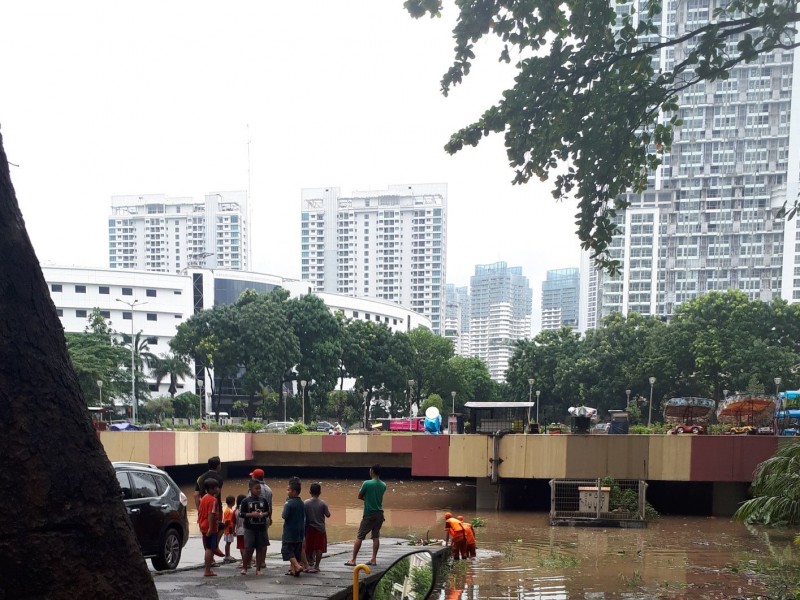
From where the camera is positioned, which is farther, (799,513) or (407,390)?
(407,390)

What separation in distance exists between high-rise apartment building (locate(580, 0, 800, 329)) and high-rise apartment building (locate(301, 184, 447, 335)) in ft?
161

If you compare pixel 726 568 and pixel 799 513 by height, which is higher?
pixel 799 513

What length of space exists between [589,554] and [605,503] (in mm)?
6072

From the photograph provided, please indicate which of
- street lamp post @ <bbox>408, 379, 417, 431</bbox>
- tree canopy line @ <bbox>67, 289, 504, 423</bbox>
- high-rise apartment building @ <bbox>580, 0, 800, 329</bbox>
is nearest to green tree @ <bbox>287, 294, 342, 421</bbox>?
Answer: tree canopy line @ <bbox>67, 289, 504, 423</bbox>

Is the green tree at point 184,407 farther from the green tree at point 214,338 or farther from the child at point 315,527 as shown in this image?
the child at point 315,527

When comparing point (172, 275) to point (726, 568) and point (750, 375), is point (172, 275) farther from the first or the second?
point (726, 568)

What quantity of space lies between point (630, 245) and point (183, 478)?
10078 cm

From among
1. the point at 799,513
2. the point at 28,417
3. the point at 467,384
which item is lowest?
the point at 467,384

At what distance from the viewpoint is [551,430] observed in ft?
96.2

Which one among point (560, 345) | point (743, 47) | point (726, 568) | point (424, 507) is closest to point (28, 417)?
point (743, 47)

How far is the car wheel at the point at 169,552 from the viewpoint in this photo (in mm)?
11914

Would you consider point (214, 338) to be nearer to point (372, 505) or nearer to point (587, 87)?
point (372, 505)

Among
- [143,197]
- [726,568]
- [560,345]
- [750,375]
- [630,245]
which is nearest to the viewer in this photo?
[726,568]

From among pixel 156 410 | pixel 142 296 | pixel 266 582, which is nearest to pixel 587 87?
pixel 266 582
